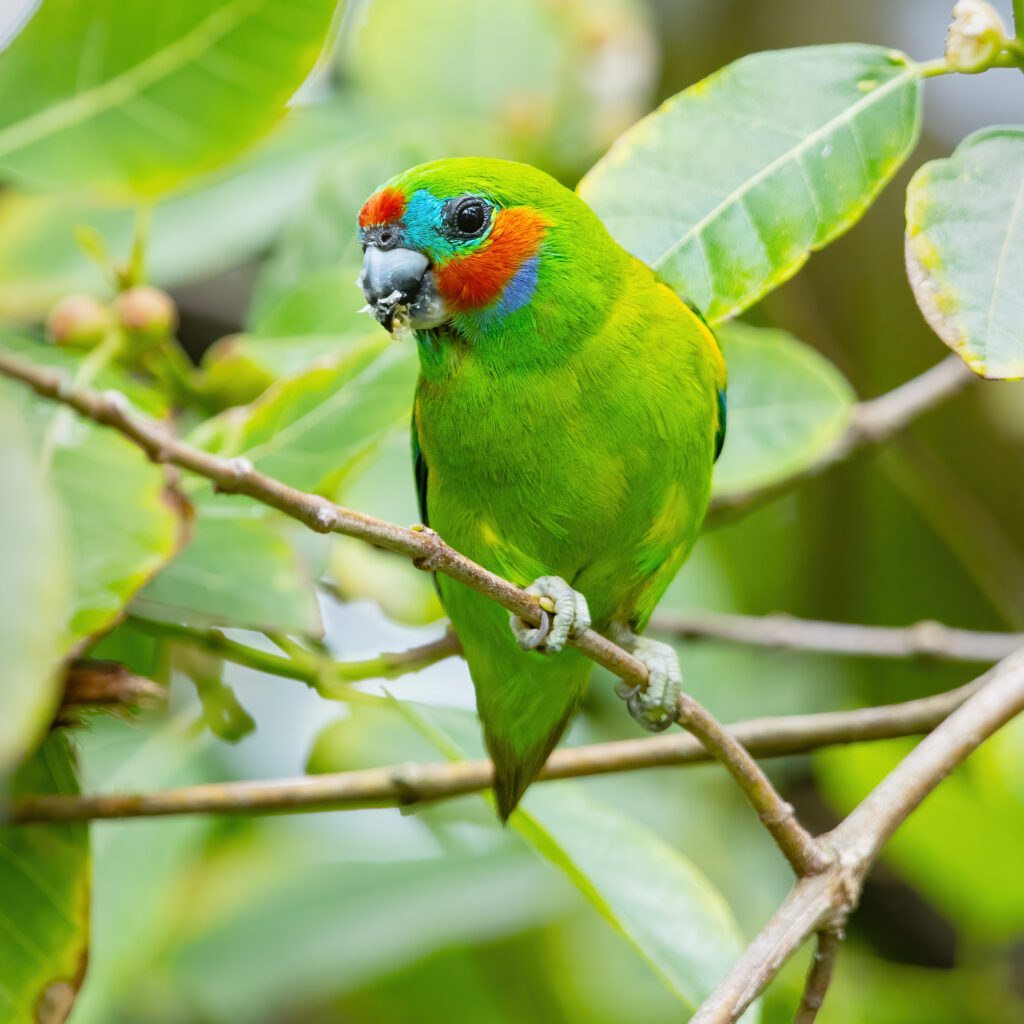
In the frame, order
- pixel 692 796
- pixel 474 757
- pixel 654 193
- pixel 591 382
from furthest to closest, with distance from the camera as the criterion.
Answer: pixel 692 796 → pixel 474 757 → pixel 591 382 → pixel 654 193

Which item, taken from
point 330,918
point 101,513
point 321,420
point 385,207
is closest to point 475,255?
point 385,207

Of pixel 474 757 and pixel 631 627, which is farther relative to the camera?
pixel 474 757

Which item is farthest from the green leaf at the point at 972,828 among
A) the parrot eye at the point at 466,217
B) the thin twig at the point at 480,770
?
the parrot eye at the point at 466,217

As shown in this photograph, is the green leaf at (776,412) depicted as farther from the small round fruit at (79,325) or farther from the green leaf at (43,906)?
the green leaf at (43,906)

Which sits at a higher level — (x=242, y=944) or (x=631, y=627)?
(x=631, y=627)

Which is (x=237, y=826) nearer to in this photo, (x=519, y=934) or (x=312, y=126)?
(x=519, y=934)

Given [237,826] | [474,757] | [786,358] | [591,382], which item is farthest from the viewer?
[237,826]

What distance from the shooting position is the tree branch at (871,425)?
235cm

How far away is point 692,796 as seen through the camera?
2938 millimetres

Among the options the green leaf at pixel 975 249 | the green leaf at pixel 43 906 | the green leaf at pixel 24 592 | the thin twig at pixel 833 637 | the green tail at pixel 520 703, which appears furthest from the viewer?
the thin twig at pixel 833 637

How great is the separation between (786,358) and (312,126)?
1.16m

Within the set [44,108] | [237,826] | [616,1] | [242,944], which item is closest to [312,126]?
[616,1]

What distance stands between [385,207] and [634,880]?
0.99 metres

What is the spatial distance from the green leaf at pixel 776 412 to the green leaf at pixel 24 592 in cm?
139
